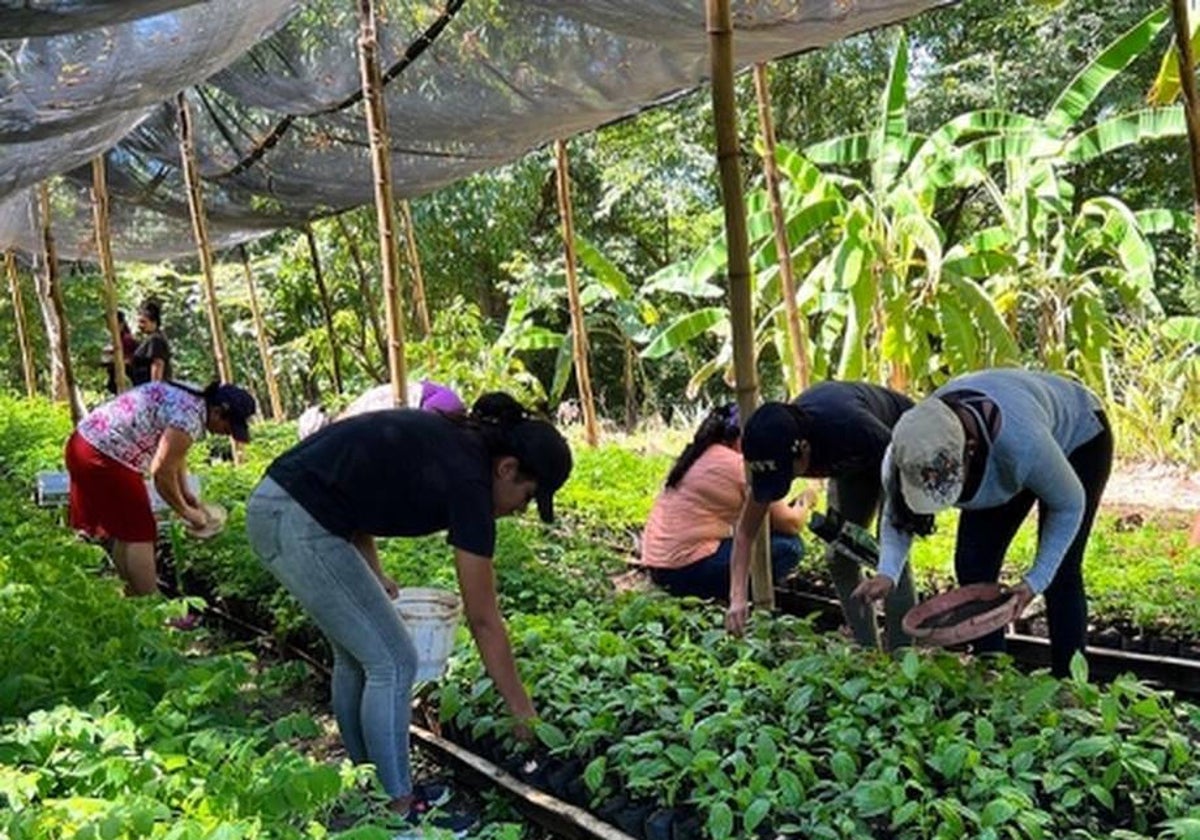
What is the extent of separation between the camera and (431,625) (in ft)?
12.6

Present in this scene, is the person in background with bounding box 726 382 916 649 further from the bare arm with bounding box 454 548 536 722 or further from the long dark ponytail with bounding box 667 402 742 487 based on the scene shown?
the bare arm with bounding box 454 548 536 722

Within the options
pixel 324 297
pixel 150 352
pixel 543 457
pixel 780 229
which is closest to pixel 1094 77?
pixel 780 229

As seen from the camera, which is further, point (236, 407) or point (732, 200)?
point (236, 407)

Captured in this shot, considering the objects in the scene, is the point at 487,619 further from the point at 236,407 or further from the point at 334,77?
the point at 334,77

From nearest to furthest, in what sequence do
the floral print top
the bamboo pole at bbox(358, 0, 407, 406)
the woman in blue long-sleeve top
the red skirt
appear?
the woman in blue long-sleeve top < the floral print top < the red skirt < the bamboo pole at bbox(358, 0, 407, 406)

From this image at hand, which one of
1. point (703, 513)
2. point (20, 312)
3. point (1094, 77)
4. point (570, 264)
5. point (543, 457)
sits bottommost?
point (703, 513)

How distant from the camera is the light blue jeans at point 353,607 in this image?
10.8 feet

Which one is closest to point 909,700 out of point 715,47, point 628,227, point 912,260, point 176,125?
point 715,47

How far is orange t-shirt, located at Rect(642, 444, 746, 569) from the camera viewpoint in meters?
4.91

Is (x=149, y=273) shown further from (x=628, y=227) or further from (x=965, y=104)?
(x=965, y=104)

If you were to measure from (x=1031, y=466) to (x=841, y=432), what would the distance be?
2.31 ft

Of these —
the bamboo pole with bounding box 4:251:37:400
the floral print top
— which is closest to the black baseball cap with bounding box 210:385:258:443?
the floral print top

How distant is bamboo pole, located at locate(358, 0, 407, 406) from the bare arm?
2.77m

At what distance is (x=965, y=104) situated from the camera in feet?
44.8
